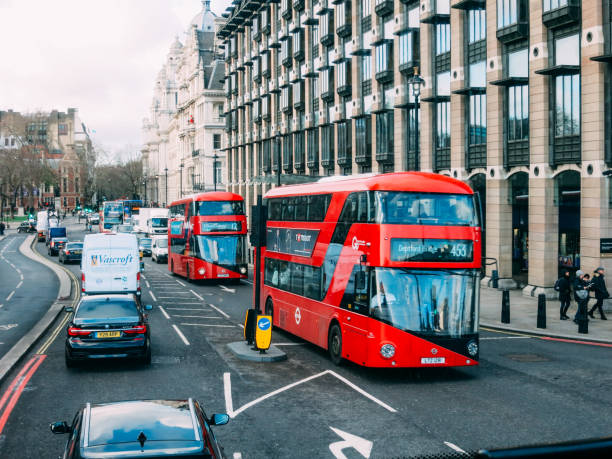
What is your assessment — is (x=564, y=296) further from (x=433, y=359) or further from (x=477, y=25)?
(x=477, y=25)

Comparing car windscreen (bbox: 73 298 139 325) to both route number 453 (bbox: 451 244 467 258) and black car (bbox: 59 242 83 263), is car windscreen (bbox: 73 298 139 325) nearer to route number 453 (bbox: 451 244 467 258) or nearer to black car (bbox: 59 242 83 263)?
route number 453 (bbox: 451 244 467 258)

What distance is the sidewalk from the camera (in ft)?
71.9

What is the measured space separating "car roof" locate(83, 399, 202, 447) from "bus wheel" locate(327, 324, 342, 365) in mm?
10077

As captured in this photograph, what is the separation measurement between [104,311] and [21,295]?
20.3 m

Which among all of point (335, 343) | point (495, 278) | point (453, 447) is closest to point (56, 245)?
point (495, 278)

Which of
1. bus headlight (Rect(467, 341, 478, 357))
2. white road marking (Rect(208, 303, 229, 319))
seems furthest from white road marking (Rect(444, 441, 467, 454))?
white road marking (Rect(208, 303, 229, 319))

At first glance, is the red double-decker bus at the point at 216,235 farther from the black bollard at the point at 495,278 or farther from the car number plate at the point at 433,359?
the car number plate at the point at 433,359

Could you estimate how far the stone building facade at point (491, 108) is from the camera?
2780 centimetres

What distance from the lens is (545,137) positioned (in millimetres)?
30188

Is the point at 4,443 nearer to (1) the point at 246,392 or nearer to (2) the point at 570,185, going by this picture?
(1) the point at 246,392

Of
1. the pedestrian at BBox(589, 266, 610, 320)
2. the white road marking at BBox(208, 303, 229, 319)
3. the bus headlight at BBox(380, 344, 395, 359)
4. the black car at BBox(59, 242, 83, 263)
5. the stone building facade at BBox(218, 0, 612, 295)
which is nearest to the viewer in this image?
the bus headlight at BBox(380, 344, 395, 359)

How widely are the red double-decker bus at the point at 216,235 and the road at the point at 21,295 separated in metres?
7.23

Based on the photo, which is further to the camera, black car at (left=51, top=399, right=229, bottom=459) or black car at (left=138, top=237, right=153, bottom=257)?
black car at (left=138, top=237, right=153, bottom=257)

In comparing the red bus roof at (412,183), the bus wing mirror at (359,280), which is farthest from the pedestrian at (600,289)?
the bus wing mirror at (359,280)
